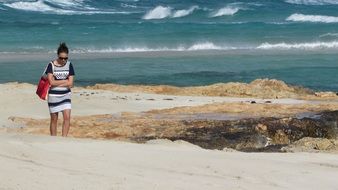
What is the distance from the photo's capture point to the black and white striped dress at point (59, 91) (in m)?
8.45

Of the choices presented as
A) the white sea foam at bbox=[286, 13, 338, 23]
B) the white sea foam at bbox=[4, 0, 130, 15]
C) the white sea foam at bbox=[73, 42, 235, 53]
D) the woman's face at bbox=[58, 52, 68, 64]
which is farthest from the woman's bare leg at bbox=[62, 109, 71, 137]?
the white sea foam at bbox=[4, 0, 130, 15]

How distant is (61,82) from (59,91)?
5.7 inches

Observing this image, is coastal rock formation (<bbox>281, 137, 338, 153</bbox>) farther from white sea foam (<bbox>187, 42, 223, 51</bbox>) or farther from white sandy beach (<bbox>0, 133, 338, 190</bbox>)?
white sea foam (<bbox>187, 42, 223, 51</bbox>)

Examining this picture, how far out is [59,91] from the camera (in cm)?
855

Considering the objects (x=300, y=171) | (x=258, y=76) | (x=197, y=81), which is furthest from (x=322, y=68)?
(x=300, y=171)

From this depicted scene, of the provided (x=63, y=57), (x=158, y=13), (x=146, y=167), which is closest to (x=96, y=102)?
(x=63, y=57)

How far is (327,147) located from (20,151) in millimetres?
4231

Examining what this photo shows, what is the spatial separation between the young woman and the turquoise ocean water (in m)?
11.3

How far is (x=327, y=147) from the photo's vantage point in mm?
9188

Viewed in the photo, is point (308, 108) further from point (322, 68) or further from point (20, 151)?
point (322, 68)

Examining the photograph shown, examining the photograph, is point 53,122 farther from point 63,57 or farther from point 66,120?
point 63,57

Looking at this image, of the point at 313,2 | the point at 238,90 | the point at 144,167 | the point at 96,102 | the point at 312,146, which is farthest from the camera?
the point at 313,2

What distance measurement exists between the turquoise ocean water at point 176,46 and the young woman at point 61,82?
37.0 ft

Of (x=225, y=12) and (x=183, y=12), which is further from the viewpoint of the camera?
(x=183, y=12)
